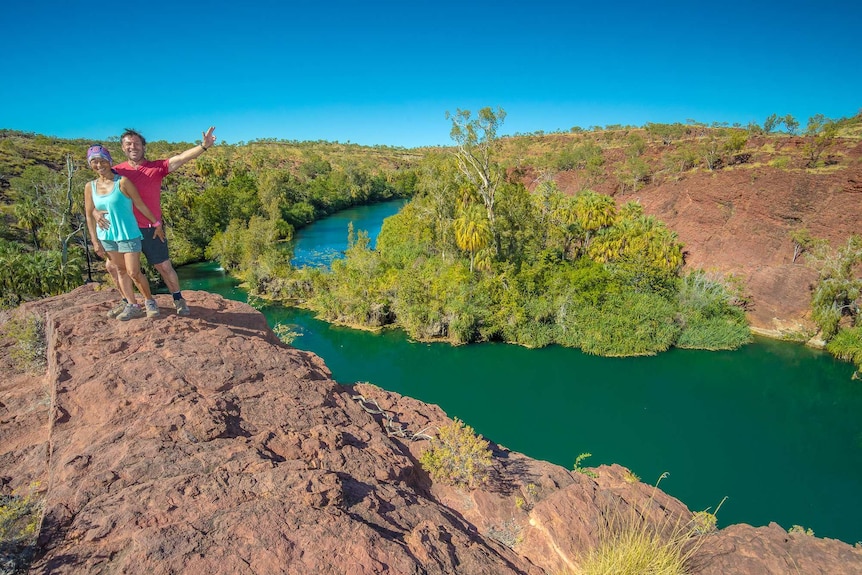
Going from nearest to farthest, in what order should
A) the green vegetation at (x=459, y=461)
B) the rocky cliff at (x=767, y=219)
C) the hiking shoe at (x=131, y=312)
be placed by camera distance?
the green vegetation at (x=459, y=461) < the hiking shoe at (x=131, y=312) < the rocky cliff at (x=767, y=219)

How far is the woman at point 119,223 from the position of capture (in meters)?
5.13

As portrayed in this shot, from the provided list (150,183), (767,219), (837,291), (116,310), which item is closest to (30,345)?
(116,310)

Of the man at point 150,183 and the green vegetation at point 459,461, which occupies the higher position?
the man at point 150,183

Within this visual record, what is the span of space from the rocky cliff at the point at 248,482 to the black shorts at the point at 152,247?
75 cm

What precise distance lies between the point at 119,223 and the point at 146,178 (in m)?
0.63

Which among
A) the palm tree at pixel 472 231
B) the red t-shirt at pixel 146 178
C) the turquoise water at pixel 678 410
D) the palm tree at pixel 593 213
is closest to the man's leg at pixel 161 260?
the red t-shirt at pixel 146 178

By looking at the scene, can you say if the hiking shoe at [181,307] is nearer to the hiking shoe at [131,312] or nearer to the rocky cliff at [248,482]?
the rocky cliff at [248,482]

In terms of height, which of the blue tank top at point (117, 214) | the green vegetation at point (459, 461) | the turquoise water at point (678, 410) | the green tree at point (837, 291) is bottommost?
the turquoise water at point (678, 410)

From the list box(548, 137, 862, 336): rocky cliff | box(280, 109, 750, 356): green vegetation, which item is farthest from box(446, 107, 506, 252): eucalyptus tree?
box(548, 137, 862, 336): rocky cliff

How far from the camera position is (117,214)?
17.2 ft

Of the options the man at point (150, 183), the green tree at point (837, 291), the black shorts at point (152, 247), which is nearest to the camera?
the man at point (150, 183)

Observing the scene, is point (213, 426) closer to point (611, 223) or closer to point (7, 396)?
point (7, 396)

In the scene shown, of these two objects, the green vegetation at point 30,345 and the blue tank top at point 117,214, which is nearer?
the blue tank top at point 117,214

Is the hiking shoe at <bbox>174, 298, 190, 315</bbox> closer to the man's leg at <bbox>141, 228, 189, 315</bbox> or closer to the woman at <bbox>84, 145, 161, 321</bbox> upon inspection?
the man's leg at <bbox>141, 228, 189, 315</bbox>
